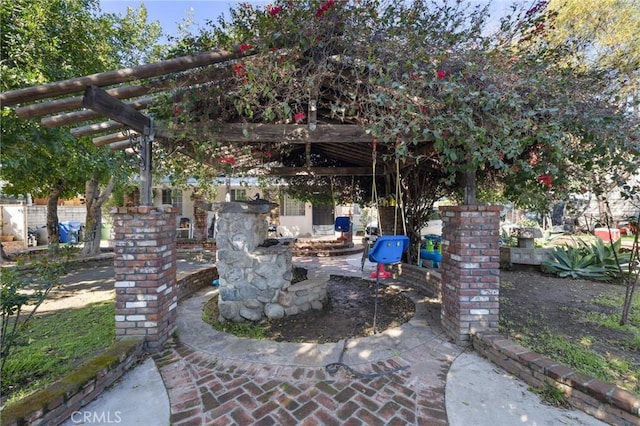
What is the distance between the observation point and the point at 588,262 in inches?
241

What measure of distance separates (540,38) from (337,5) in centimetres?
261

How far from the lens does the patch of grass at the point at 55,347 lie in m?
2.58

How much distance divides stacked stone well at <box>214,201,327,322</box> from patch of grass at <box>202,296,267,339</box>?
16cm

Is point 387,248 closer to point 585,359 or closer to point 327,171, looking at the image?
point 585,359

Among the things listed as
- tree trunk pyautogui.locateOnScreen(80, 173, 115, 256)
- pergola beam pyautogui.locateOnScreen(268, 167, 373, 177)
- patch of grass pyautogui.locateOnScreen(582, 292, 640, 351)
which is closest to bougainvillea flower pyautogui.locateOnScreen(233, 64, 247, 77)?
pergola beam pyautogui.locateOnScreen(268, 167, 373, 177)

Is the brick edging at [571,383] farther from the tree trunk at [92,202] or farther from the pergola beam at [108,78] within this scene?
the tree trunk at [92,202]

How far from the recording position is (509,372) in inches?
102

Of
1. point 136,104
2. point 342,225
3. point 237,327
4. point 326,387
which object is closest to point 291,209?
point 342,225

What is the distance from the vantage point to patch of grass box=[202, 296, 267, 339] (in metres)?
3.46

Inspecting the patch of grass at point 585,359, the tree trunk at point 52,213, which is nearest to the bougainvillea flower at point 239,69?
the patch of grass at point 585,359

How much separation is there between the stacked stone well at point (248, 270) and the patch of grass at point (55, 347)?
1.48m

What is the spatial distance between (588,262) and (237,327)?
24.0 ft

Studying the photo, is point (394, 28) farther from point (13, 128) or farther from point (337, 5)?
point (13, 128)

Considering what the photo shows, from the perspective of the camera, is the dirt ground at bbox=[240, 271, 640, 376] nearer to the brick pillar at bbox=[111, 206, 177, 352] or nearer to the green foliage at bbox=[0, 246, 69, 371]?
the brick pillar at bbox=[111, 206, 177, 352]
